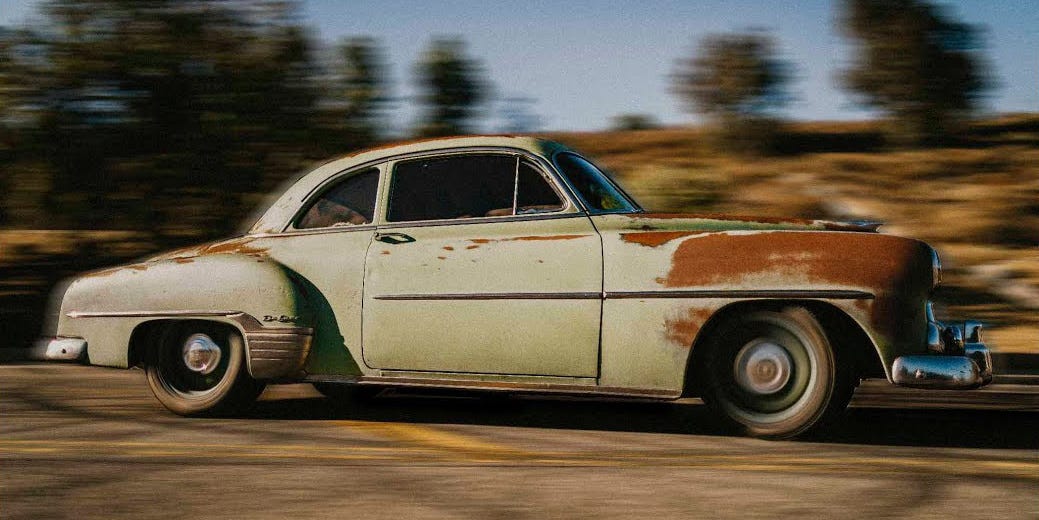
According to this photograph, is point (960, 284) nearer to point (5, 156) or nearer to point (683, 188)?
point (683, 188)

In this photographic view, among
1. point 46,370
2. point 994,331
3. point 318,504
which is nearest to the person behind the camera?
point 318,504

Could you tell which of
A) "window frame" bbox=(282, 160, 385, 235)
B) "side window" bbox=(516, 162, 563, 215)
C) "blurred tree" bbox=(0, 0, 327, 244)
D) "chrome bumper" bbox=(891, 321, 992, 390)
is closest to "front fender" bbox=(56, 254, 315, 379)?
"window frame" bbox=(282, 160, 385, 235)

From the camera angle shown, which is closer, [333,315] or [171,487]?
[171,487]

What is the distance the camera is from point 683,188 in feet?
54.4

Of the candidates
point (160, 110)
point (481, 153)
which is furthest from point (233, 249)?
point (160, 110)

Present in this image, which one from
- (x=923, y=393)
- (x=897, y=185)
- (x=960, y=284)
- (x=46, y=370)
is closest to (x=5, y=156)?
(x=46, y=370)

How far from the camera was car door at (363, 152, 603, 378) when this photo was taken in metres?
6.16

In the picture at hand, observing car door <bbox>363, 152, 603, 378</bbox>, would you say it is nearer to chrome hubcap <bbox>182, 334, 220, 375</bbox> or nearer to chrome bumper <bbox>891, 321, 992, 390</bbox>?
chrome hubcap <bbox>182, 334, 220, 375</bbox>

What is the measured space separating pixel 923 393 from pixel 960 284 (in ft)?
27.7

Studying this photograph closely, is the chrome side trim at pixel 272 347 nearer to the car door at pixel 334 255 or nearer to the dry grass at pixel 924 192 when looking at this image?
the car door at pixel 334 255

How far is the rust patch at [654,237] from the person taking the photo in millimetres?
6074

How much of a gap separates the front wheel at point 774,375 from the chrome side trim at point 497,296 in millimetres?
718

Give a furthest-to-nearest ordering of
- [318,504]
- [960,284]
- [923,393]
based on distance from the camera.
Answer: [960,284] < [923,393] < [318,504]

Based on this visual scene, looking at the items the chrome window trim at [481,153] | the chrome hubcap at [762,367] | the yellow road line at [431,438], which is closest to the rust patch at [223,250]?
the chrome window trim at [481,153]
